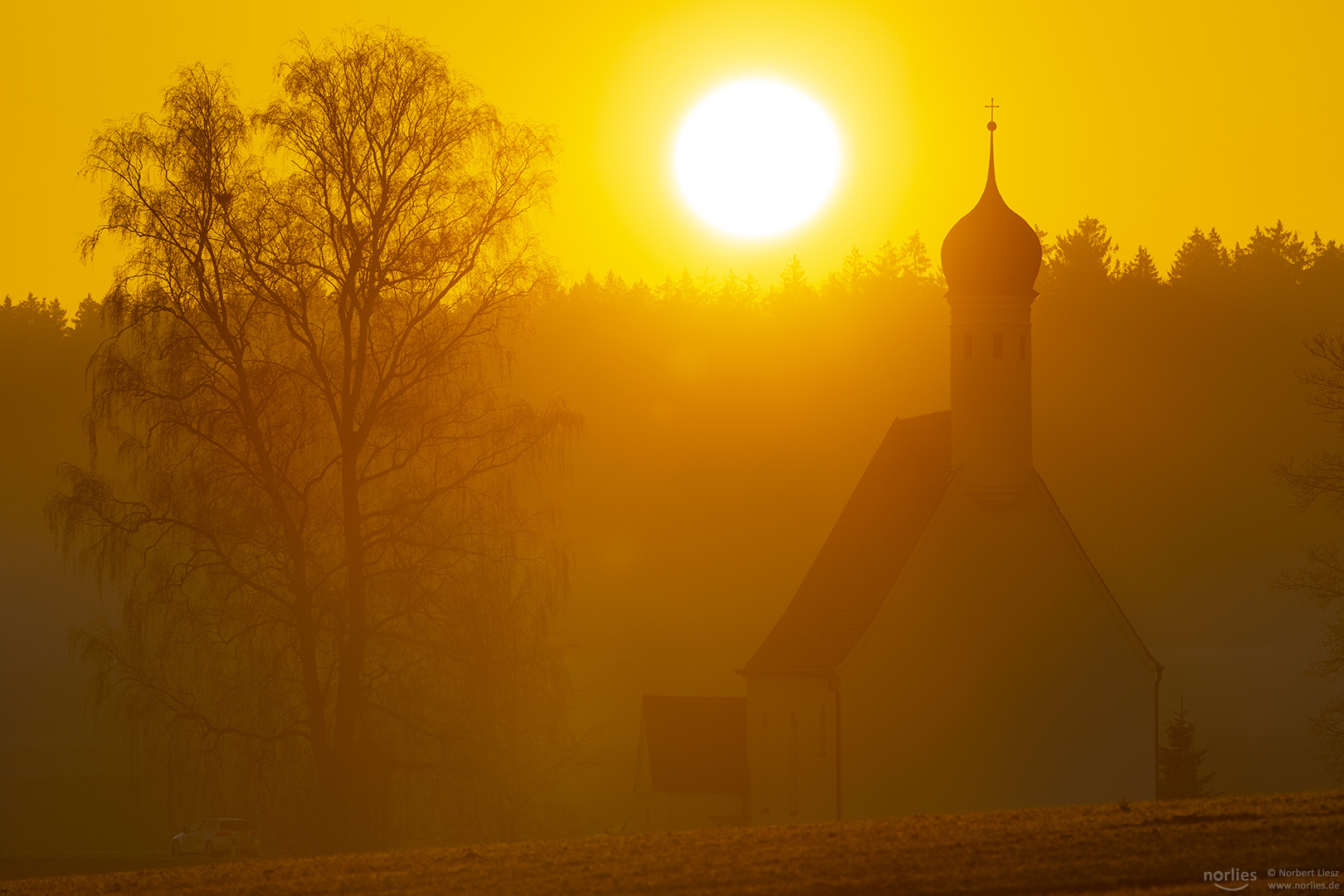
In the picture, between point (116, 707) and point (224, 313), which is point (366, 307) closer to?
point (224, 313)

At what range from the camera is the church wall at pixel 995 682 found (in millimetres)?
31859

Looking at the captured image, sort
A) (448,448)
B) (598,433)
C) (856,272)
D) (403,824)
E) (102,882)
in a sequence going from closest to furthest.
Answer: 1. (102,882)
2. (448,448)
3. (403,824)
4. (598,433)
5. (856,272)

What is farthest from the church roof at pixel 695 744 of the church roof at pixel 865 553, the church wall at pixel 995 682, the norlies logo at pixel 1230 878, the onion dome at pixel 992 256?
the norlies logo at pixel 1230 878

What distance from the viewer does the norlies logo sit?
14773 millimetres

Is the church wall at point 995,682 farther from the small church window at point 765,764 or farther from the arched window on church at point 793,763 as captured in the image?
the small church window at point 765,764

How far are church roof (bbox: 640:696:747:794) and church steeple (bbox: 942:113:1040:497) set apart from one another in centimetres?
1262

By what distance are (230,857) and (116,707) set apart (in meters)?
32.2

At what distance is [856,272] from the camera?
97250mm

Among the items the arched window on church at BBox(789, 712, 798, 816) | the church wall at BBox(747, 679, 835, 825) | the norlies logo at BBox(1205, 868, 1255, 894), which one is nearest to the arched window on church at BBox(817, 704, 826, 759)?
the church wall at BBox(747, 679, 835, 825)

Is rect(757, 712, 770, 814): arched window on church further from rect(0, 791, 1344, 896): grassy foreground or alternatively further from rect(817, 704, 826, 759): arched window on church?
rect(0, 791, 1344, 896): grassy foreground

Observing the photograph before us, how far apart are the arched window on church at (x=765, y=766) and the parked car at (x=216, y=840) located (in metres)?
22.9

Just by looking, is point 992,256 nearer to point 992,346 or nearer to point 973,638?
point 992,346

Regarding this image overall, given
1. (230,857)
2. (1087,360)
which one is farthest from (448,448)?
(1087,360)

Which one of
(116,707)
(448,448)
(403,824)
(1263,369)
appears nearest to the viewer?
(116,707)
